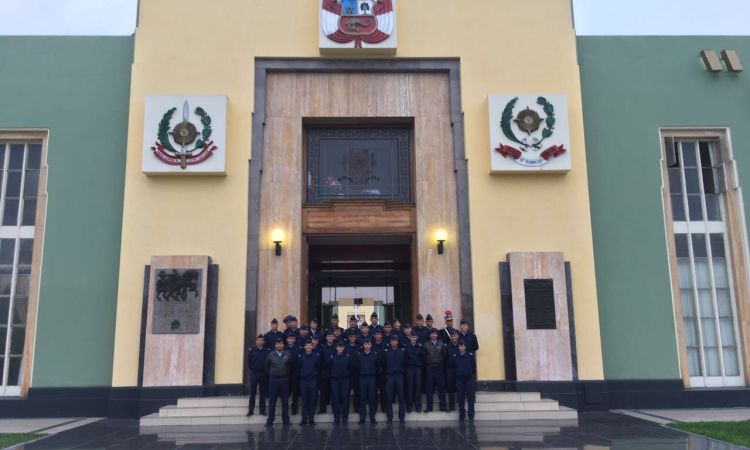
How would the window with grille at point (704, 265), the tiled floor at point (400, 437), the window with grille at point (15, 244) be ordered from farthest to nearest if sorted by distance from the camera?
1. the window with grille at point (704, 265)
2. the window with grille at point (15, 244)
3. the tiled floor at point (400, 437)

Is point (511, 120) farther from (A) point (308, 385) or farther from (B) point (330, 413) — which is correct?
(B) point (330, 413)

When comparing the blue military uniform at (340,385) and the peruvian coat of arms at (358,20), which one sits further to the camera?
the peruvian coat of arms at (358,20)

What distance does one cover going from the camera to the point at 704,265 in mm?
13547

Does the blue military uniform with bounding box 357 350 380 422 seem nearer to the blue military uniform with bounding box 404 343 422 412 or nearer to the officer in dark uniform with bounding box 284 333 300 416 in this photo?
the blue military uniform with bounding box 404 343 422 412

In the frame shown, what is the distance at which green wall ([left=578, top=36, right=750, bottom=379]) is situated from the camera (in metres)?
12.9

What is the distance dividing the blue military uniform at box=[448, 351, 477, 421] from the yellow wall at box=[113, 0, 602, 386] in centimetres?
159

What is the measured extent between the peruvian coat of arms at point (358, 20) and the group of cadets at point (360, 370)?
6244mm

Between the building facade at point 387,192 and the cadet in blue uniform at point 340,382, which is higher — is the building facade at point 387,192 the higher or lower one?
the higher one

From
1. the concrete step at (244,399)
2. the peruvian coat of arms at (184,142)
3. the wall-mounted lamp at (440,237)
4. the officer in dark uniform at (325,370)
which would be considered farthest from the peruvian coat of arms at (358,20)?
the concrete step at (244,399)

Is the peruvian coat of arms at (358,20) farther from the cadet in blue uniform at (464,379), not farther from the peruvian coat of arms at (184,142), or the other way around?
the cadet in blue uniform at (464,379)

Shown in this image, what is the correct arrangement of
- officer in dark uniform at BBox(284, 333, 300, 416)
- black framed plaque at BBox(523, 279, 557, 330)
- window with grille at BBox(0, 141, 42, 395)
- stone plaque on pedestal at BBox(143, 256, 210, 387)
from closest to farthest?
1. officer in dark uniform at BBox(284, 333, 300, 416)
2. stone plaque on pedestal at BBox(143, 256, 210, 387)
3. black framed plaque at BBox(523, 279, 557, 330)
4. window with grille at BBox(0, 141, 42, 395)

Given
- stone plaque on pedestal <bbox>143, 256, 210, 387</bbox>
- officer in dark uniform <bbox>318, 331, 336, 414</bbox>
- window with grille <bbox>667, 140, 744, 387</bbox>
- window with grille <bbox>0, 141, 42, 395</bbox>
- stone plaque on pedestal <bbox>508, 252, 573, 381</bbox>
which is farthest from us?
window with grille <bbox>667, 140, 744, 387</bbox>

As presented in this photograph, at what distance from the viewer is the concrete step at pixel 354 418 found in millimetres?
10547

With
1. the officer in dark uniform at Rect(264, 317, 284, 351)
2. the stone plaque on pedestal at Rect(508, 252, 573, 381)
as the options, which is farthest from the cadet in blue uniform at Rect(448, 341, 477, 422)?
the officer in dark uniform at Rect(264, 317, 284, 351)
